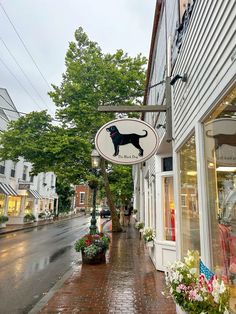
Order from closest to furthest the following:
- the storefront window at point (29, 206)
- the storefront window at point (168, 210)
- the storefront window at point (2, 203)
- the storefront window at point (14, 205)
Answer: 1. the storefront window at point (168, 210)
2. the storefront window at point (2, 203)
3. the storefront window at point (14, 205)
4. the storefront window at point (29, 206)

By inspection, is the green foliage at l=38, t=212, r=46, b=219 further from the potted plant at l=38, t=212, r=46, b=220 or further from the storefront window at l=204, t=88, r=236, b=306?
the storefront window at l=204, t=88, r=236, b=306

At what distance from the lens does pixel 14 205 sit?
28625mm

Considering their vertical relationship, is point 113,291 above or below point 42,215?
below

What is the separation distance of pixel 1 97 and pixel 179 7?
82.0ft

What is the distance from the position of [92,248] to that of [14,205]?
22642 millimetres

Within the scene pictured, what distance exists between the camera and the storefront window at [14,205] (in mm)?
27516

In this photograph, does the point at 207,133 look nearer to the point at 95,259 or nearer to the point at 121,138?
the point at 121,138

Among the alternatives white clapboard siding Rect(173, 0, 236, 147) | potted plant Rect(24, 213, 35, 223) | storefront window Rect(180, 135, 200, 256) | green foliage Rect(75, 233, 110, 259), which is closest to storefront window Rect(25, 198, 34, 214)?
potted plant Rect(24, 213, 35, 223)

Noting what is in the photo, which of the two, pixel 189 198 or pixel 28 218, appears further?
pixel 28 218

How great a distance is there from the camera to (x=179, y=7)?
16.5 ft

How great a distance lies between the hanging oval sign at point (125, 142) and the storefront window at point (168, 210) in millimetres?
3164

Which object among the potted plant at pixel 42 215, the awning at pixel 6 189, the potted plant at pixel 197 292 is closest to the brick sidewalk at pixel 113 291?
the potted plant at pixel 197 292

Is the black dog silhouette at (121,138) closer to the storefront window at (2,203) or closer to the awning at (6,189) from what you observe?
the awning at (6,189)

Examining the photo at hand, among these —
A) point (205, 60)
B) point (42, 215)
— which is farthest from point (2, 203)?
point (205, 60)
